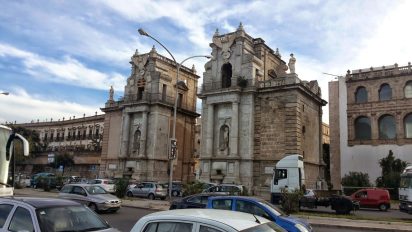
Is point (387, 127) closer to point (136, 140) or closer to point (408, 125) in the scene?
point (408, 125)

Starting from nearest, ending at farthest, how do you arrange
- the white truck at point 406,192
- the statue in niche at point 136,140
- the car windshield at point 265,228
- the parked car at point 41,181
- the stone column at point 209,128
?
the car windshield at point 265,228 < the white truck at point 406,192 < the parked car at point 41,181 < the stone column at point 209,128 < the statue in niche at point 136,140

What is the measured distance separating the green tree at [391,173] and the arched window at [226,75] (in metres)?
18.5

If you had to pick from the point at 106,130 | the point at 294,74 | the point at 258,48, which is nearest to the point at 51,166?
the point at 106,130

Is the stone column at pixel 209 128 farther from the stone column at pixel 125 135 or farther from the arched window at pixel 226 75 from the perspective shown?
the stone column at pixel 125 135

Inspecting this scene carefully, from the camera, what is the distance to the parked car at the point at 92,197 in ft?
66.0

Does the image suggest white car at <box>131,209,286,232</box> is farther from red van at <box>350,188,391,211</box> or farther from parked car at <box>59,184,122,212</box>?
red van at <box>350,188,391,211</box>

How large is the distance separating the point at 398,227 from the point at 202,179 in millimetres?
26512

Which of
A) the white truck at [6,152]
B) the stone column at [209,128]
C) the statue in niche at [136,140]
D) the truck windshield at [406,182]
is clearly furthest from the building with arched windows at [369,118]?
the white truck at [6,152]

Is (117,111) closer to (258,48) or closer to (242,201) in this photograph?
(258,48)

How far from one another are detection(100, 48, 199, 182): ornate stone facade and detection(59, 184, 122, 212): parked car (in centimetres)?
2775

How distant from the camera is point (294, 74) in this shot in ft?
131

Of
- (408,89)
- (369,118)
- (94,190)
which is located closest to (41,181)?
(94,190)

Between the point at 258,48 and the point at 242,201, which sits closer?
the point at 242,201

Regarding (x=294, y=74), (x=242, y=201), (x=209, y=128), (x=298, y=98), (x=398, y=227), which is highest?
(x=294, y=74)
